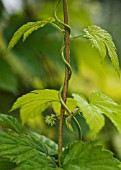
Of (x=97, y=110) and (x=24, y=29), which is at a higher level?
(x=24, y=29)

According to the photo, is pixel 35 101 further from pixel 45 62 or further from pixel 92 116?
pixel 45 62

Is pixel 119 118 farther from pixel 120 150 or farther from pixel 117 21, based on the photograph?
pixel 117 21

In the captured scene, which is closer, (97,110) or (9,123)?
(97,110)

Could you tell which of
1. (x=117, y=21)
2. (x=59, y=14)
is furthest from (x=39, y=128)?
(x=117, y=21)

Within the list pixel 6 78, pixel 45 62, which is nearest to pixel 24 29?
pixel 6 78

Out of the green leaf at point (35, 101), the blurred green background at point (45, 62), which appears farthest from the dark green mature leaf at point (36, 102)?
the blurred green background at point (45, 62)

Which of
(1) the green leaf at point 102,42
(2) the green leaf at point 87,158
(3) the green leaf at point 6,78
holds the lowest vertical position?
(2) the green leaf at point 87,158

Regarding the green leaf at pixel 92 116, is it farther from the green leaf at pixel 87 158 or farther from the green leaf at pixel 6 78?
the green leaf at pixel 6 78
